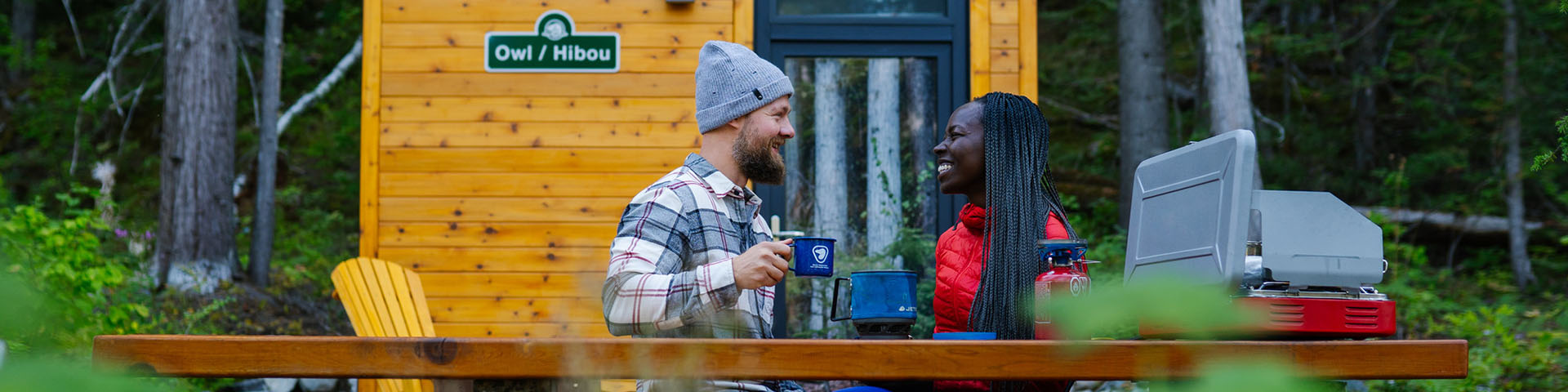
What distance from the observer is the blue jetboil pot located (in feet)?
6.37

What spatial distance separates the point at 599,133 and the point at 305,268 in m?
7.08

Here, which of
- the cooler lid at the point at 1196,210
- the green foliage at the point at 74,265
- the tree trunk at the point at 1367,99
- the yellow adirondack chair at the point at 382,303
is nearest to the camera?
the cooler lid at the point at 1196,210

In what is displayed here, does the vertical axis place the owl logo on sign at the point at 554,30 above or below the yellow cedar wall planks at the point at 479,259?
above

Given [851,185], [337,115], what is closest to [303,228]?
[337,115]

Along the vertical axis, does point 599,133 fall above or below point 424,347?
above

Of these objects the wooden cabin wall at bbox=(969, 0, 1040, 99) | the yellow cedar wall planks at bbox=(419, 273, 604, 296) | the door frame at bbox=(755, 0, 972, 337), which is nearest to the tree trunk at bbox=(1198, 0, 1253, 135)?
the wooden cabin wall at bbox=(969, 0, 1040, 99)

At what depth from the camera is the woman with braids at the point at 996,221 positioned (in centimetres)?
209

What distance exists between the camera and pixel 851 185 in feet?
15.7

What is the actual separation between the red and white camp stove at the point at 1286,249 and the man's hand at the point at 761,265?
545 millimetres

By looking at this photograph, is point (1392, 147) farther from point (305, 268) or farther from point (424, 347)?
point (424, 347)

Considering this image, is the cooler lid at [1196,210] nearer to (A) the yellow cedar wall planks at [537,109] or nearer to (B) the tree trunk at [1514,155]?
(A) the yellow cedar wall planks at [537,109]

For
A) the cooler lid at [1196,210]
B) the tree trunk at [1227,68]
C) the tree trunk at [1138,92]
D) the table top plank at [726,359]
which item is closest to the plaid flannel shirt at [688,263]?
the table top plank at [726,359]

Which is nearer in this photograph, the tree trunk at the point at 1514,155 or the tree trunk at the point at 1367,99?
the tree trunk at the point at 1514,155

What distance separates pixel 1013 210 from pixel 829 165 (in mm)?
2585
